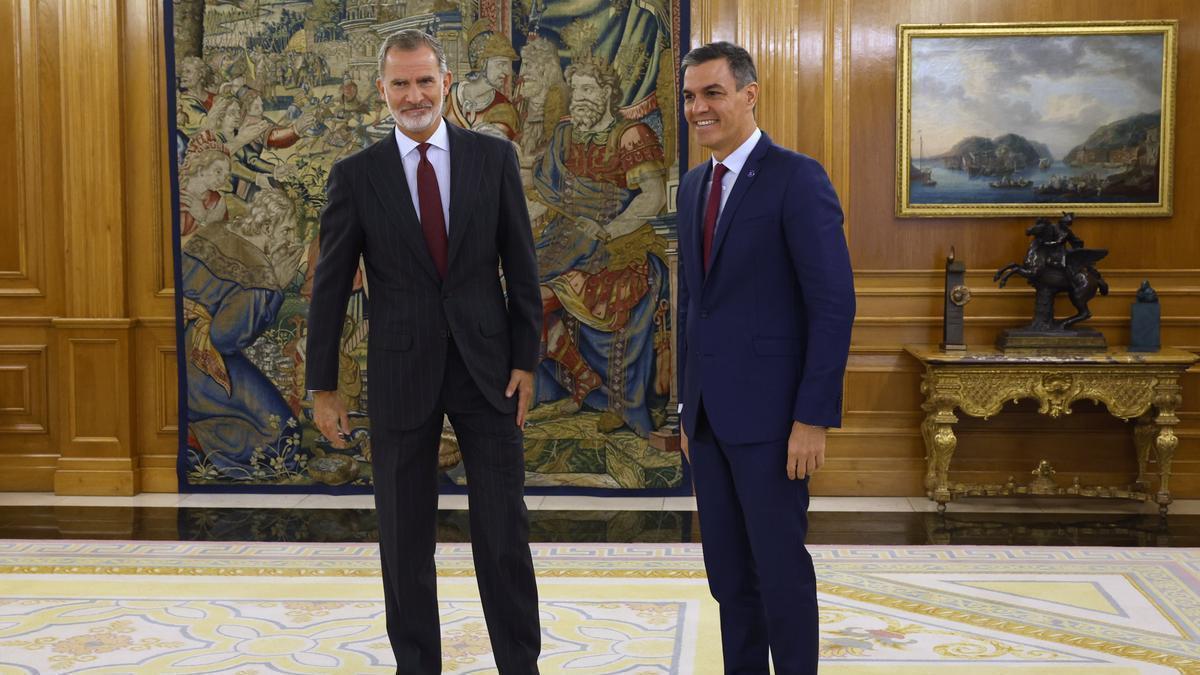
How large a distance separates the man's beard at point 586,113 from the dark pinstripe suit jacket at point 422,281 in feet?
8.47

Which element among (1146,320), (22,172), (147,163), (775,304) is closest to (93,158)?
(147,163)

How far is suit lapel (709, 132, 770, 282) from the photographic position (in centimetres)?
241

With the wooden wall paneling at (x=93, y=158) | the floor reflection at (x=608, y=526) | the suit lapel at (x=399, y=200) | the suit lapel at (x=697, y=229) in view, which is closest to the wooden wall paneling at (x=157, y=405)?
the wooden wall paneling at (x=93, y=158)

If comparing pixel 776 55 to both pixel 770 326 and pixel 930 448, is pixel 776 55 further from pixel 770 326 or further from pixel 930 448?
pixel 770 326

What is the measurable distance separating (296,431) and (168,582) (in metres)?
1.61

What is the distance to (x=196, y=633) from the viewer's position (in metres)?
3.41

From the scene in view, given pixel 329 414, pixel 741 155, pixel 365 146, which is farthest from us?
pixel 365 146

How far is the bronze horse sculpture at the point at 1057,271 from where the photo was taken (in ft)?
16.3

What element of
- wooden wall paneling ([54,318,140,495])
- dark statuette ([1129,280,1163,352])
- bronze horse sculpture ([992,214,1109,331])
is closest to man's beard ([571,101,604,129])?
bronze horse sculpture ([992,214,1109,331])

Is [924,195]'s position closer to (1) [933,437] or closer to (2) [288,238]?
(1) [933,437]

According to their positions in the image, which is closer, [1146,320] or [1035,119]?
[1146,320]

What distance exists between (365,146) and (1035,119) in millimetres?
3122

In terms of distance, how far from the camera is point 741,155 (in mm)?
2447

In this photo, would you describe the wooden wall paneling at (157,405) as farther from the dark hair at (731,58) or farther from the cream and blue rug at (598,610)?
the dark hair at (731,58)
